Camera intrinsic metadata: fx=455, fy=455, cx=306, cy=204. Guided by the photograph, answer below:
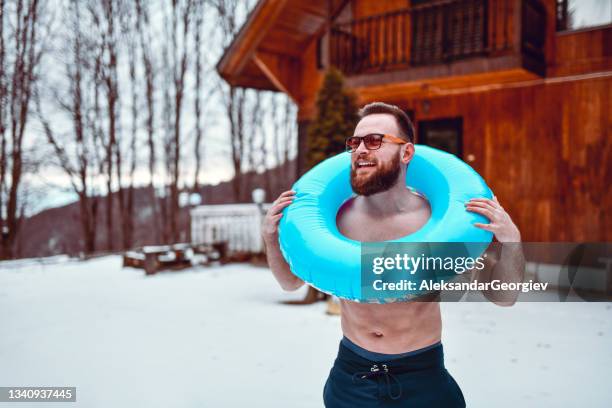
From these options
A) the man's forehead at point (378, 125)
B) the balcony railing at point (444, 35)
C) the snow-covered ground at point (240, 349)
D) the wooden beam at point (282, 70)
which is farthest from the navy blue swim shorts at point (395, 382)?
the wooden beam at point (282, 70)

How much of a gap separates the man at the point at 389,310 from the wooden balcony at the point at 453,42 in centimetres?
510

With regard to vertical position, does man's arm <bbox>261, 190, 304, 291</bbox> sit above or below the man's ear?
A: below

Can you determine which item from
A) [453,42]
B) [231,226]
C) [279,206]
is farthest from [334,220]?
[231,226]

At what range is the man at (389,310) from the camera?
1.46 metres

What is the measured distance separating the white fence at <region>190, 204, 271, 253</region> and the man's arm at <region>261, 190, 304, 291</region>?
6919mm

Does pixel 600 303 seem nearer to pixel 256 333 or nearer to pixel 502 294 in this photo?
pixel 256 333

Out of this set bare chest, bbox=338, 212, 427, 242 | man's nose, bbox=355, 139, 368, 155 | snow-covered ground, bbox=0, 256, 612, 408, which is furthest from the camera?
snow-covered ground, bbox=0, 256, 612, 408

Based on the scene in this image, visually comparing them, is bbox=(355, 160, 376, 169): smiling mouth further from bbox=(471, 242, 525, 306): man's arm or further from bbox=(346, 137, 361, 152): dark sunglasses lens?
bbox=(471, 242, 525, 306): man's arm

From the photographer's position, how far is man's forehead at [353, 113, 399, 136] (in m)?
1.48

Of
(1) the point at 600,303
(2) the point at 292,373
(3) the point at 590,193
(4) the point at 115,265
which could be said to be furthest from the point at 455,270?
(4) the point at 115,265

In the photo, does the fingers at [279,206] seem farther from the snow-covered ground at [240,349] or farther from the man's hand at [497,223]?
the snow-covered ground at [240,349]

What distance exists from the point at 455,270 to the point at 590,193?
19.4 ft

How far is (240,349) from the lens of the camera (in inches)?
152

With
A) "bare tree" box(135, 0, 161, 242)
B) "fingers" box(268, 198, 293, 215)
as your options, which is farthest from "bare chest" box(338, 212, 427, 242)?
"bare tree" box(135, 0, 161, 242)
